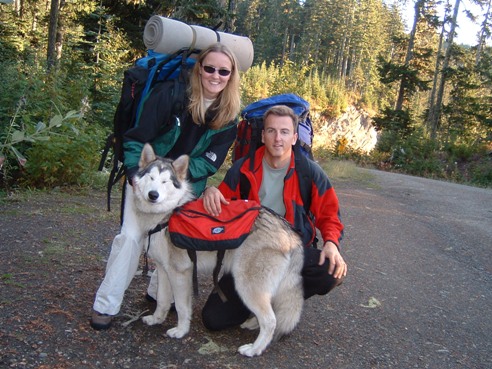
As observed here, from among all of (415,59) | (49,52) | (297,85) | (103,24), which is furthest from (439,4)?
(49,52)

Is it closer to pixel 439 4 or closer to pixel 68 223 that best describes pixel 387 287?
pixel 68 223

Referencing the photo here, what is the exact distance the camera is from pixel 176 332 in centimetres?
314

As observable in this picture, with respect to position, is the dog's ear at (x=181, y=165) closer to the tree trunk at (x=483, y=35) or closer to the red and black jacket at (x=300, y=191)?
the red and black jacket at (x=300, y=191)

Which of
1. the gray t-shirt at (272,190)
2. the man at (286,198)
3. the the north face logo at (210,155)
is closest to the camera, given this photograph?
the man at (286,198)

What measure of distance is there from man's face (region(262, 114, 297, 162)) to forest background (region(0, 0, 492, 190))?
157 centimetres

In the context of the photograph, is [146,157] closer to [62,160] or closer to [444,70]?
[62,160]

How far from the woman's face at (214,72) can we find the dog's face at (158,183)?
0.62m

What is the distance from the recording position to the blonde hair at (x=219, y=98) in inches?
128

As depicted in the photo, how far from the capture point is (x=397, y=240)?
6.71 meters

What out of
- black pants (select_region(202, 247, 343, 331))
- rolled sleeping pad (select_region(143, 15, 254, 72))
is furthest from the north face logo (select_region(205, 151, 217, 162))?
black pants (select_region(202, 247, 343, 331))

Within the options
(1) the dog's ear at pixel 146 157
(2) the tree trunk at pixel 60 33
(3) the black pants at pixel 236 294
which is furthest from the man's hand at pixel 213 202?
(2) the tree trunk at pixel 60 33

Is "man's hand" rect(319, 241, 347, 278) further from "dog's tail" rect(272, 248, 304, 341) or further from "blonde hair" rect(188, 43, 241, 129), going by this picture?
"blonde hair" rect(188, 43, 241, 129)

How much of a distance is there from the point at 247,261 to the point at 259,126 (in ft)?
4.28

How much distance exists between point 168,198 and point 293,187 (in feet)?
3.42
